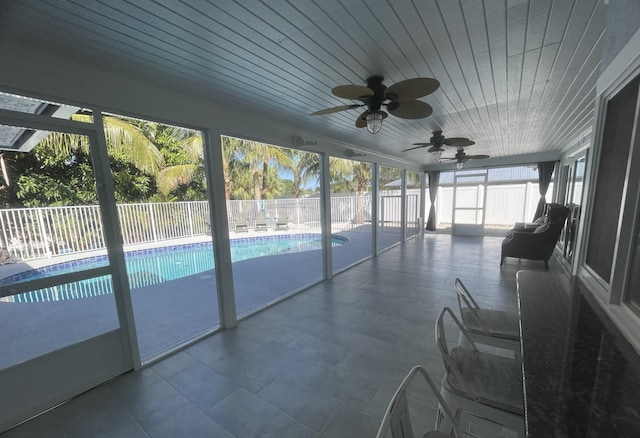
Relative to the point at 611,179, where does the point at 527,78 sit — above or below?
above

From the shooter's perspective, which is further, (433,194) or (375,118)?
(433,194)

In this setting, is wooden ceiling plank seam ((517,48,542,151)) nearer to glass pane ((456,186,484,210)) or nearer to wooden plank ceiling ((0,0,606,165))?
wooden plank ceiling ((0,0,606,165))

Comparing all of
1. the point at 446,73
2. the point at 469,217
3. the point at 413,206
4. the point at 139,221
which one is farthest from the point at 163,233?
the point at 469,217

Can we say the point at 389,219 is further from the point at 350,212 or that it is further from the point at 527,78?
the point at 527,78

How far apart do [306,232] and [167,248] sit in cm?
434

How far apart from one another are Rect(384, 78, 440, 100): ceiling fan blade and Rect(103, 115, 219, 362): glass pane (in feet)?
6.45

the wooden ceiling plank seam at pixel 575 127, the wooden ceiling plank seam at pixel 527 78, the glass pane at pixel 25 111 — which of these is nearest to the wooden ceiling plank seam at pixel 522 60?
the wooden ceiling plank seam at pixel 527 78

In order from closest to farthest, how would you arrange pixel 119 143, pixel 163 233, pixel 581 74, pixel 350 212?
1. pixel 581 74
2. pixel 119 143
3. pixel 163 233
4. pixel 350 212

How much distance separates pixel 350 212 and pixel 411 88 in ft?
24.7

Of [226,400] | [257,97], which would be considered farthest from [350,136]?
[226,400]

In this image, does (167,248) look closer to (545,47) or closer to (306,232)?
(306,232)

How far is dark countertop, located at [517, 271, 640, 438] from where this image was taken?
0.55m

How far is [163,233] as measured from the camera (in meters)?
6.36

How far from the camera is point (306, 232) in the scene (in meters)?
9.02
